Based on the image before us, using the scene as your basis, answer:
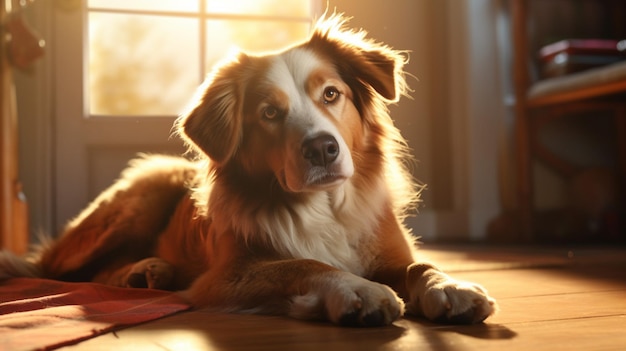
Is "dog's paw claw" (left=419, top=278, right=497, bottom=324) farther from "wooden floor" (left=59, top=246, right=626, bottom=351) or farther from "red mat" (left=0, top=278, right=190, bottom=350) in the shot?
"red mat" (left=0, top=278, right=190, bottom=350)

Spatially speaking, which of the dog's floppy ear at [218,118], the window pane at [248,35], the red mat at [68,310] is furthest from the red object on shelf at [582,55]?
the red mat at [68,310]

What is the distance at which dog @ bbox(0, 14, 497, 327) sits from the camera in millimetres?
1479

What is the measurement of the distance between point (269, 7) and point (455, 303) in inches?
128

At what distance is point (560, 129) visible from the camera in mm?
4613

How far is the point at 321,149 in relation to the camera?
1.63 metres

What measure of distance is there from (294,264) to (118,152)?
9.00 ft

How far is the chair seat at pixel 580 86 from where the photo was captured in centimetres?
341

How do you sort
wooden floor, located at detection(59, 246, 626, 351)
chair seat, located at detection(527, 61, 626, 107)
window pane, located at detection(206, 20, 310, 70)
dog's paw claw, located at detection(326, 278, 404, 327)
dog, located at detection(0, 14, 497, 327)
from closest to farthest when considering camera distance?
wooden floor, located at detection(59, 246, 626, 351)
dog's paw claw, located at detection(326, 278, 404, 327)
dog, located at detection(0, 14, 497, 327)
chair seat, located at detection(527, 61, 626, 107)
window pane, located at detection(206, 20, 310, 70)

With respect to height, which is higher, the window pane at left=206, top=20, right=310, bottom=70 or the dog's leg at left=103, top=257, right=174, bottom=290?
the window pane at left=206, top=20, right=310, bottom=70

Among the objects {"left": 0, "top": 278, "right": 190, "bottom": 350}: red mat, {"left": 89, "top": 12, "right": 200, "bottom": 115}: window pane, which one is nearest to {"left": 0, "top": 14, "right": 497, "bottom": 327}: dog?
{"left": 0, "top": 278, "right": 190, "bottom": 350}: red mat

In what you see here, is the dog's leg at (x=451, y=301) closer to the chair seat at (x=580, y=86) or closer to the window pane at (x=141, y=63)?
the chair seat at (x=580, y=86)

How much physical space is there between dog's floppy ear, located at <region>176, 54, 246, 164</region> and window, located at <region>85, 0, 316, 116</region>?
2.28 metres

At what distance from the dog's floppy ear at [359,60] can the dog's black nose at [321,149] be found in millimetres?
349

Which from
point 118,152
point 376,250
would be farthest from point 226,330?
point 118,152
